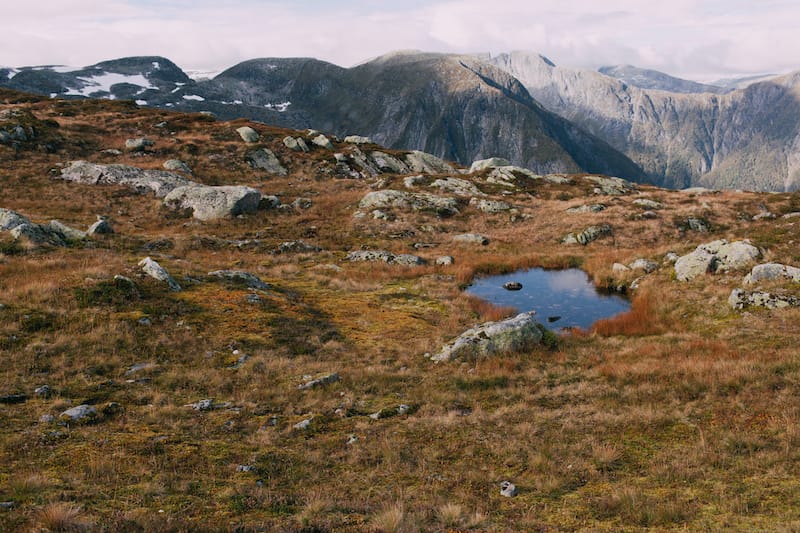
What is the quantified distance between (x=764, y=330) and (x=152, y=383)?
2487 cm

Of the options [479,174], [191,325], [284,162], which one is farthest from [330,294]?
[479,174]

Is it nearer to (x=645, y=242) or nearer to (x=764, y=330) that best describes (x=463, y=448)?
(x=764, y=330)

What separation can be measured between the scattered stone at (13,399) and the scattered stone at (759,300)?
29.6 metres

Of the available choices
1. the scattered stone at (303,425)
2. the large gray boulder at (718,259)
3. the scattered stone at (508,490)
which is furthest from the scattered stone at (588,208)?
the scattered stone at (508,490)

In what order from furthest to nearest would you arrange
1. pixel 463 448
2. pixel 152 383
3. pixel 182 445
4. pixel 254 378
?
pixel 254 378 → pixel 152 383 → pixel 463 448 → pixel 182 445

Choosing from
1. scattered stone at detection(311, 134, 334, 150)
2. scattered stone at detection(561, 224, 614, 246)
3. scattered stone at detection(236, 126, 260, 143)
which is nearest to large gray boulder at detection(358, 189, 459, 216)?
scattered stone at detection(561, 224, 614, 246)

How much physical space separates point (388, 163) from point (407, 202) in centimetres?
2981

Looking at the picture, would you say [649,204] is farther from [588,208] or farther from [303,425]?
[303,425]

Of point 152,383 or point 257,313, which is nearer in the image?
point 152,383

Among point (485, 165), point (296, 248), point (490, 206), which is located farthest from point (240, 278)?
point (485, 165)

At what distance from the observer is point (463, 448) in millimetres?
11094

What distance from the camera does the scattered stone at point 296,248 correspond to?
39.8 metres

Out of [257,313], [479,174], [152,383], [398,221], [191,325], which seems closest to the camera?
[152,383]

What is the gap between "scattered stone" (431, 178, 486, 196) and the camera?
67812 mm
